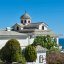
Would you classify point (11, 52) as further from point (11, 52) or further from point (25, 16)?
point (25, 16)

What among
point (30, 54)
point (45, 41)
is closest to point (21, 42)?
point (30, 54)

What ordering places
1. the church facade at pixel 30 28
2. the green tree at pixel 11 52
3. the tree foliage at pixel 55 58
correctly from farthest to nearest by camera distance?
the church facade at pixel 30 28 → the tree foliage at pixel 55 58 → the green tree at pixel 11 52

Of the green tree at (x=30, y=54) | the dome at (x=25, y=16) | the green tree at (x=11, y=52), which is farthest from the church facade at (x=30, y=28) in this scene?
the green tree at (x=11, y=52)

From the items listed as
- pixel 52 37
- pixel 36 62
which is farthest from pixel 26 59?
pixel 52 37

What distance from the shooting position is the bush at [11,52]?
50.2 meters

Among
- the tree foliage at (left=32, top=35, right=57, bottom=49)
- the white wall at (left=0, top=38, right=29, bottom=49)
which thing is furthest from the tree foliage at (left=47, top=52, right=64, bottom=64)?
the white wall at (left=0, top=38, right=29, bottom=49)

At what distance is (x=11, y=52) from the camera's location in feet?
165

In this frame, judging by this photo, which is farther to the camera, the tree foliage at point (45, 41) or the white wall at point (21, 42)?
the tree foliage at point (45, 41)

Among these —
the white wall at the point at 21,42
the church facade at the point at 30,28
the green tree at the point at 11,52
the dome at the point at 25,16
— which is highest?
the dome at the point at 25,16

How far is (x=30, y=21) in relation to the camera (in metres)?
84.9

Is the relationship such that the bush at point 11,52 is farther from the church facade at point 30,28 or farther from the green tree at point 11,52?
the church facade at point 30,28

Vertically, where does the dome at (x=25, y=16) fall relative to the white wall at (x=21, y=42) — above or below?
above

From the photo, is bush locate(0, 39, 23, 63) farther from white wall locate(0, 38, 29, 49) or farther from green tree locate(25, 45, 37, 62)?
white wall locate(0, 38, 29, 49)

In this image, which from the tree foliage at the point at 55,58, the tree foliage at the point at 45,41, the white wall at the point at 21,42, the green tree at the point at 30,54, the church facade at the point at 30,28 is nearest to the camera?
the green tree at the point at 30,54
